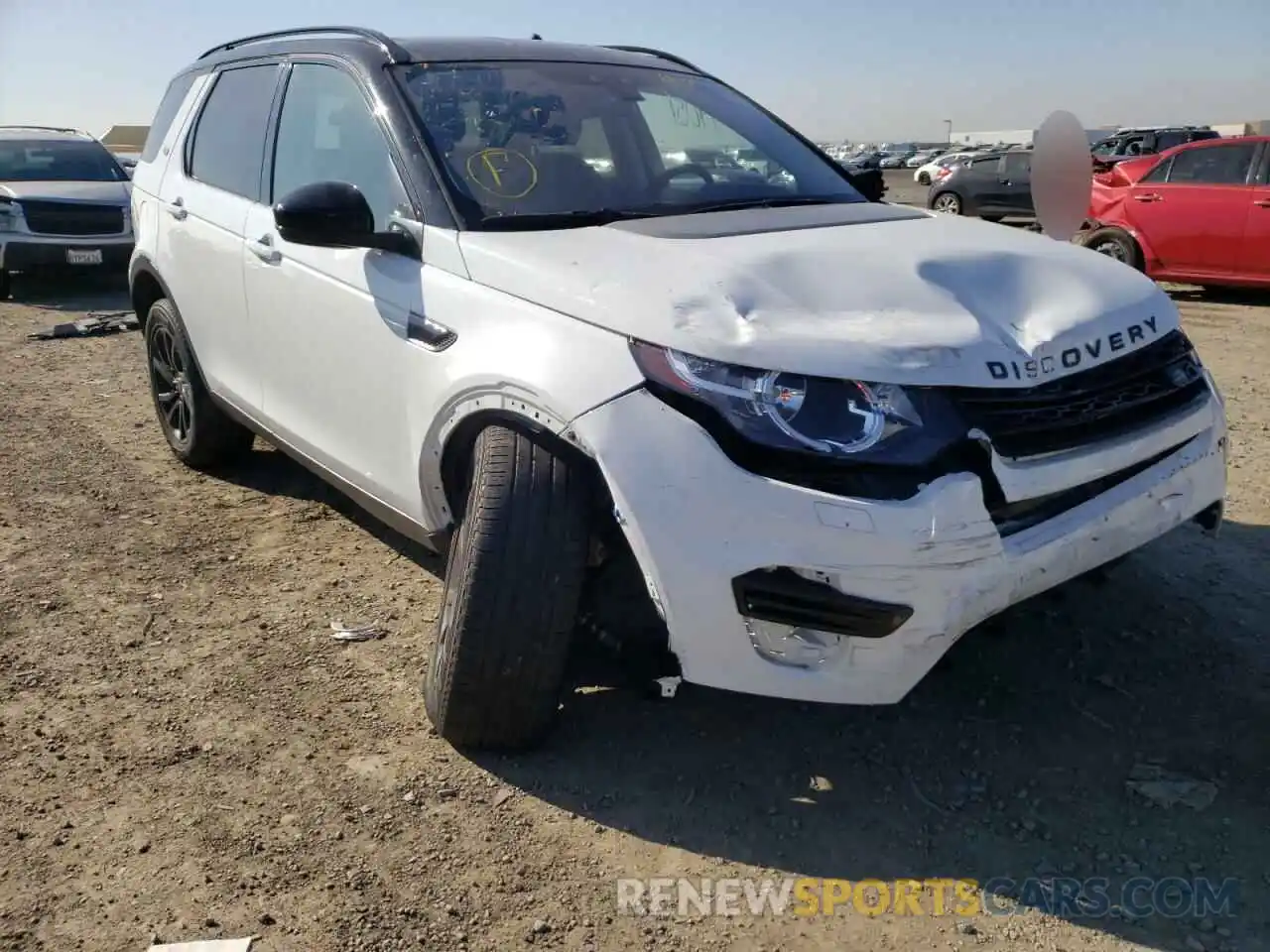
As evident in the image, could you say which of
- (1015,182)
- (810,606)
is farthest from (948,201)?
(810,606)

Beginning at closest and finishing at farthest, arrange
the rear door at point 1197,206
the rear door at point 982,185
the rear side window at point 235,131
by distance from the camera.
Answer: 1. the rear side window at point 235,131
2. the rear door at point 1197,206
3. the rear door at point 982,185

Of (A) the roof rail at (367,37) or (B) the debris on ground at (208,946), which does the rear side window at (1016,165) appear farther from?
(B) the debris on ground at (208,946)

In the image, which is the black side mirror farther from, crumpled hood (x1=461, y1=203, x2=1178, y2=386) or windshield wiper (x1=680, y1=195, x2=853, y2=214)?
windshield wiper (x1=680, y1=195, x2=853, y2=214)

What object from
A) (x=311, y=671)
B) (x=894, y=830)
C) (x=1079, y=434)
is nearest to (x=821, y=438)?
(x=1079, y=434)

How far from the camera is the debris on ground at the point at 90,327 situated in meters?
8.89

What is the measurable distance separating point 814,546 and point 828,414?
0.93 ft

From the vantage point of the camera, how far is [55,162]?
11852mm

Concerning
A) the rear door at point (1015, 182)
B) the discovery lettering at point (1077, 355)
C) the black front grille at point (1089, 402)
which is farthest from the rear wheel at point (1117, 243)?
the discovery lettering at point (1077, 355)

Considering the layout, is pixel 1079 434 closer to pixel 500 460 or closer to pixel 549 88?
pixel 500 460

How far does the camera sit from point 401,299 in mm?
2982

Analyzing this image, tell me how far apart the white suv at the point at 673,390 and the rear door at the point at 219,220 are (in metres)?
0.32

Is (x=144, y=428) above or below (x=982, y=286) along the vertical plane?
below

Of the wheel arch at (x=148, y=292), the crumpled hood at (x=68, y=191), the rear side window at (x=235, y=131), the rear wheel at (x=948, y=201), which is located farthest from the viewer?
the rear wheel at (x=948, y=201)

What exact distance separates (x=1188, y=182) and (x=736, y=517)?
9375 mm
